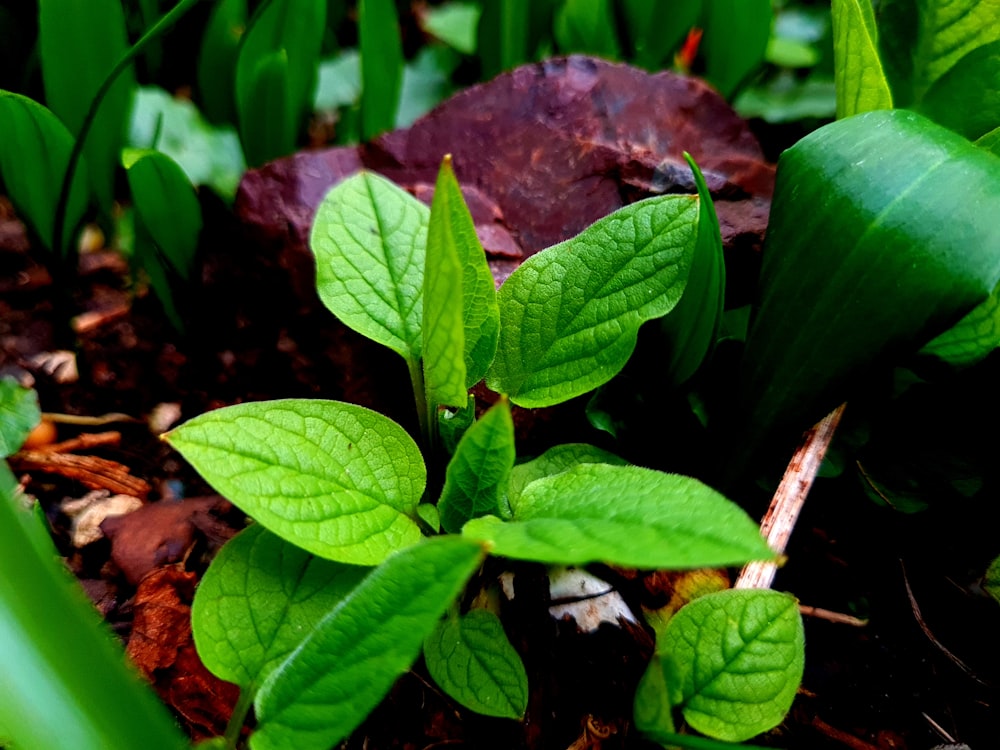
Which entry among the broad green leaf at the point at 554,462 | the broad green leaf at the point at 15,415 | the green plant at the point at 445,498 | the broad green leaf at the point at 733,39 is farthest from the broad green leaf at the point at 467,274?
the broad green leaf at the point at 733,39

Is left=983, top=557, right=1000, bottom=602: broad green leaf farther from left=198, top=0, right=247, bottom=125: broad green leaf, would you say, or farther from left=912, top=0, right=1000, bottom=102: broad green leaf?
left=198, top=0, right=247, bottom=125: broad green leaf

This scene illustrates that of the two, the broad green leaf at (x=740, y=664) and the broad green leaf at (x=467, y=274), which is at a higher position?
the broad green leaf at (x=467, y=274)

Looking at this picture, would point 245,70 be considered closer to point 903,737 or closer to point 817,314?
point 817,314

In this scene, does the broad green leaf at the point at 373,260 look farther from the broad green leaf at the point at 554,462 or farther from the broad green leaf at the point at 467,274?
the broad green leaf at the point at 554,462

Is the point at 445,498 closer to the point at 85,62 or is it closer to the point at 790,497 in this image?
the point at 790,497

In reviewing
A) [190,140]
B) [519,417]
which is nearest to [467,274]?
[519,417]

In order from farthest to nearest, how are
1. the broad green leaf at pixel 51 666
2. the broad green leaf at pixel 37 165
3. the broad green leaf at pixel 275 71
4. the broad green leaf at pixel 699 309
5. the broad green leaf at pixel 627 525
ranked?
1. the broad green leaf at pixel 275 71
2. the broad green leaf at pixel 37 165
3. the broad green leaf at pixel 699 309
4. the broad green leaf at pixel 627 525
5. the broad green leaf at pixel 51 666

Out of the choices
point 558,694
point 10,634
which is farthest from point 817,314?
point 10,634
